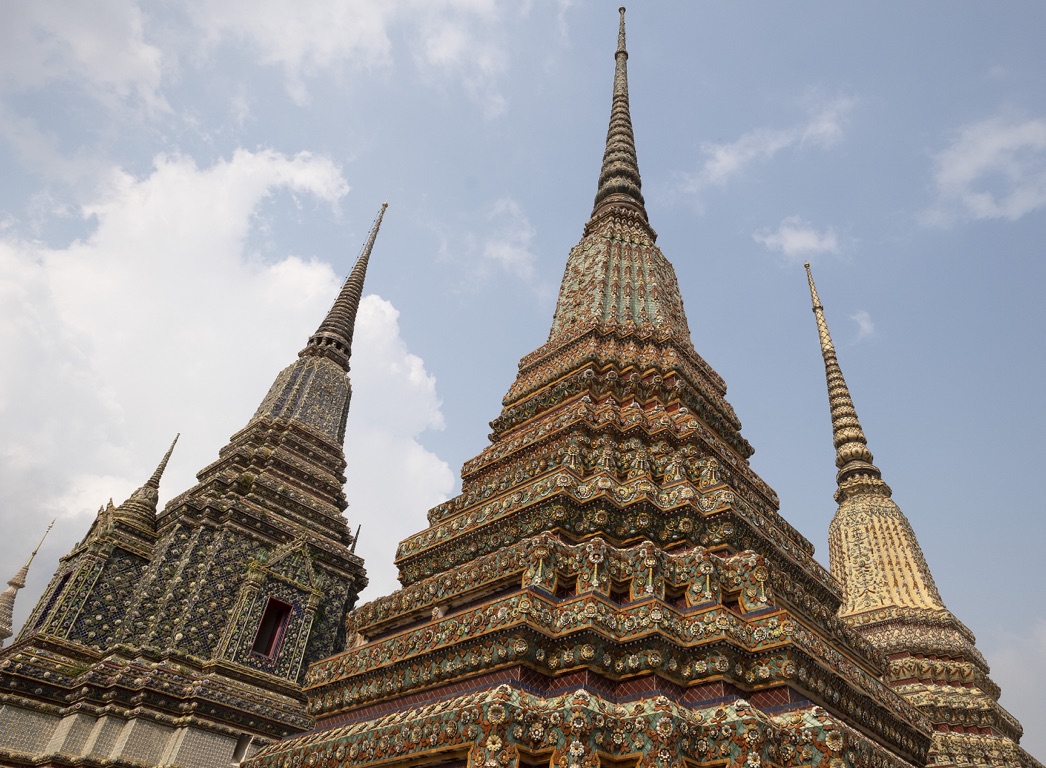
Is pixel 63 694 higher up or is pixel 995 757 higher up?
pixel 995 757

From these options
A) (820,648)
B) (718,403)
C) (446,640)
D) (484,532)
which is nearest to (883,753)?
(820,648)

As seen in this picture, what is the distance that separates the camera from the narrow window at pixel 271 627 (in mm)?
14000

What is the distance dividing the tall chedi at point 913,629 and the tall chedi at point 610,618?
19.1ft

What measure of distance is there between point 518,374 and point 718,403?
2.76 m

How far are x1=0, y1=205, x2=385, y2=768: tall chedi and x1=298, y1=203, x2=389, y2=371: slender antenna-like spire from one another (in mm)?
3022

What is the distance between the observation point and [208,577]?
45.0 ft

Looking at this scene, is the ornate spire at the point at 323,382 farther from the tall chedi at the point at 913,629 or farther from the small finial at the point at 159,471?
the tall chedi at the point at 913,629

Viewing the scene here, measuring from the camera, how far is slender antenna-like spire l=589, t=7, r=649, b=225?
1215 centimetres

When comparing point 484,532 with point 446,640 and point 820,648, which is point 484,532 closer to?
point 446,640

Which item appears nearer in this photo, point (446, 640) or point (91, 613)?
point (446, 640)

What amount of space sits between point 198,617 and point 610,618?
10855mm

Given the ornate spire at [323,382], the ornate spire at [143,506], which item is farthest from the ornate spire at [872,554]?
the ornate spire at [143,506]

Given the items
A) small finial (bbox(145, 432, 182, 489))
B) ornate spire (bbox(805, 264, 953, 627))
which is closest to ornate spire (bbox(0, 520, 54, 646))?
small finial (bbox(145, 432, 182, 489))

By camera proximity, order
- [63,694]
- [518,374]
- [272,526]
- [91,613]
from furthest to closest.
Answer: [272,526] → [91,613] → [63,694] → [518,374]
